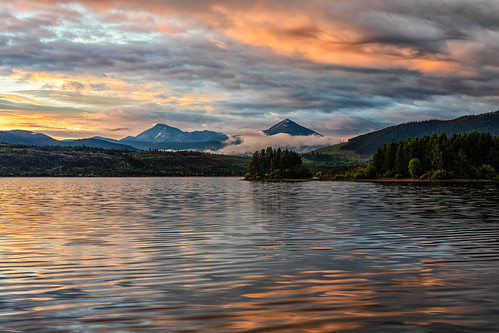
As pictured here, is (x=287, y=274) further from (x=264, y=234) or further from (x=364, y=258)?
(x=264, y=234)

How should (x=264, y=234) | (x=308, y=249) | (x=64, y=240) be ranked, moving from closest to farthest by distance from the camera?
1. (x=308, y=249)
2. (x=64, y=240)
3. (x=264, y=234)

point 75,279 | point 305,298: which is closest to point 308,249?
point 305,298

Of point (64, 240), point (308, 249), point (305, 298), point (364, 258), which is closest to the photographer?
point (305, 298)

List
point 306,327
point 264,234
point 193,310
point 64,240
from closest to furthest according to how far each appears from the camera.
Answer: point 306,327 → point 193,310 → point 64,240 → point 264,234

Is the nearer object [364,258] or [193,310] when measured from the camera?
[193,310]

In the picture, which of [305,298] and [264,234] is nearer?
[305,298]

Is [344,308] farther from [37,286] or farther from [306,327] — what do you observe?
[37,286]

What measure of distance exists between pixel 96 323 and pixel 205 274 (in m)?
8.84

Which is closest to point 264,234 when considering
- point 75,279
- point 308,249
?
point 308,249

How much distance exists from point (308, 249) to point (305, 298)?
1377 centimetres

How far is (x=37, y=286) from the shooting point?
21797 mm

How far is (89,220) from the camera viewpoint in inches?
2168

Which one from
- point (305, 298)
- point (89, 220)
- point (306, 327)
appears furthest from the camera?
point (89, 220)

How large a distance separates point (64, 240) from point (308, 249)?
19580mm
